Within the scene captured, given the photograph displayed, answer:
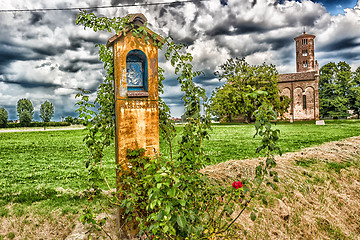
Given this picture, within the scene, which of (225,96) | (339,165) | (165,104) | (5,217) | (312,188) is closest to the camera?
(165,104)

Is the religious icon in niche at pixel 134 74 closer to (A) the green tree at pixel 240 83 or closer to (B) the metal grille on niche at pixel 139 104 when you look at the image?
(B) the metal grille on niche at pixel 139 104

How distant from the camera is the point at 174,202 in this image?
1.48m

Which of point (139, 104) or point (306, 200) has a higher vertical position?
point (139, 104)

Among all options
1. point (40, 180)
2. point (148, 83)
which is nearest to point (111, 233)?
point (148, 83)

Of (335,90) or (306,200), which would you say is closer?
(306,200)

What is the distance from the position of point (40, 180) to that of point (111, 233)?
3.28 metres

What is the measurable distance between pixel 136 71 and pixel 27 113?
51.9 meters

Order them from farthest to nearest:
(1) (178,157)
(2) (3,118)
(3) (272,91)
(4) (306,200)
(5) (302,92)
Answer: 1. (5) (302,92)
2. (2) (3,118)
3. (3) (272,91)
4. (4) (306,200)
5. (1) (178,157)

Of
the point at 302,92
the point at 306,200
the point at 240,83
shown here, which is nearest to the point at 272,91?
the point at 240,83

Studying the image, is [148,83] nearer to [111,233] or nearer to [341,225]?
[111,233]

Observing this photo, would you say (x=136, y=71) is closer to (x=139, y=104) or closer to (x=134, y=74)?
(x=134, y=74)

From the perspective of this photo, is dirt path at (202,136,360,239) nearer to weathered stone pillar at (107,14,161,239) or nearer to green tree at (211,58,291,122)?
weathered stone pillar at (107,14,161,239)

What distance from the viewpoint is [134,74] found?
2.52 metres

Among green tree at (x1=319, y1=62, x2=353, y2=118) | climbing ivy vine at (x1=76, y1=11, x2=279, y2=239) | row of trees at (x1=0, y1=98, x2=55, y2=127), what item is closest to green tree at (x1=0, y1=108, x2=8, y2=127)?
row of trees at (x1=0, y1=98, x2=55, y2=127)
